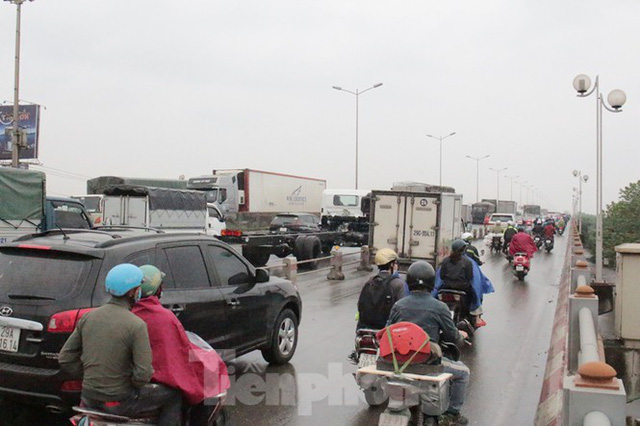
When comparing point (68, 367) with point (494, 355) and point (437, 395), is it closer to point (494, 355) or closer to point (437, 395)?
point (437, 395)

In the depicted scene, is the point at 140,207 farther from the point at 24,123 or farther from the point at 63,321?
the point at 24,123

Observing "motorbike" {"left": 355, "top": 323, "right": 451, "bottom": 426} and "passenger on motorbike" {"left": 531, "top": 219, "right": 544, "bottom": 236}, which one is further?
"passenger on motorbike" {"left": 531, "top": 219, "right": 544, "bottom": 236}

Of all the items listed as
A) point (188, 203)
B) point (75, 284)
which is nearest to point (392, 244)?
point (188, 203)

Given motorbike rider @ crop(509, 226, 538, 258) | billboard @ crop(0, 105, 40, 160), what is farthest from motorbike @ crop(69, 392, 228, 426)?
billboard @ crop(0, 105, 40, 160)

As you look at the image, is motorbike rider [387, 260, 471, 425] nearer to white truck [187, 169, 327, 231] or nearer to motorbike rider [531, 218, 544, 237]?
white truck [187, 169, 327, 231]

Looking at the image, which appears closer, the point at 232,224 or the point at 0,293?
the point at 0,293

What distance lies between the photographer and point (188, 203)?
69.5 feet

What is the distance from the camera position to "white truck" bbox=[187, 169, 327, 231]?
31.0 m

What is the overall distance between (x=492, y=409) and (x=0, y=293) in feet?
15.2

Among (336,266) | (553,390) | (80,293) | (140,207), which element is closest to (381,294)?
(553,390)

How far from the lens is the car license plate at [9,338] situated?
459 cm

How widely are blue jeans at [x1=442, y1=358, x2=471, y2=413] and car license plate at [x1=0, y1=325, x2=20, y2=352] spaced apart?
3.30 meters

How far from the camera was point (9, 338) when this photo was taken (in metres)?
4.62

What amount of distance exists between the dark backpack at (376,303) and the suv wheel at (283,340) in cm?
162
